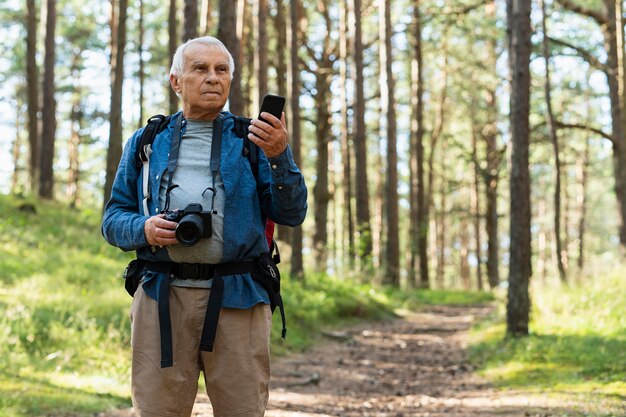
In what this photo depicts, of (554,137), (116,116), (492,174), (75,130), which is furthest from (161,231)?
(75,130)

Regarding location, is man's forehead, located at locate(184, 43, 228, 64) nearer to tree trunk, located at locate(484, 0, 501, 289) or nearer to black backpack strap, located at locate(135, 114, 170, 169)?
black backpack strap, located at locate(135, 114, 170, 169)

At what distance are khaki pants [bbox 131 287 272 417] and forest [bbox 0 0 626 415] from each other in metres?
6.44

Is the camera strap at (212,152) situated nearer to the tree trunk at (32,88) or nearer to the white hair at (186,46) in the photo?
the white hair at (186,46)

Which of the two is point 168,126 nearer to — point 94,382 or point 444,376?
point 94,382

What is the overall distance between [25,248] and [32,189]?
822cm

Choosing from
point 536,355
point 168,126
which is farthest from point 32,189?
point 168,126

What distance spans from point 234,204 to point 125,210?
498mm

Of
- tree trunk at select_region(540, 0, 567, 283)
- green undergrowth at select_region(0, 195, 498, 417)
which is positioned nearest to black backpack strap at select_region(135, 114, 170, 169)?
green undergrowth at select_region(0, 195, 498, 417)

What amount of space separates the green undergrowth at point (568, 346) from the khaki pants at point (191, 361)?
431cm

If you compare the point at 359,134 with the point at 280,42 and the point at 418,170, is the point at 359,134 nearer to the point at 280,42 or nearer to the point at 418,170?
the point at 280,42

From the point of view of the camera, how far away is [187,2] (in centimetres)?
1155

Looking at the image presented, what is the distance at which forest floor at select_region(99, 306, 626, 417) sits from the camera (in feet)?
23.8

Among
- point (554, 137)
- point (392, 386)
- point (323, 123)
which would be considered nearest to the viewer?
point (392, 386)

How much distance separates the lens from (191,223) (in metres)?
2.88
